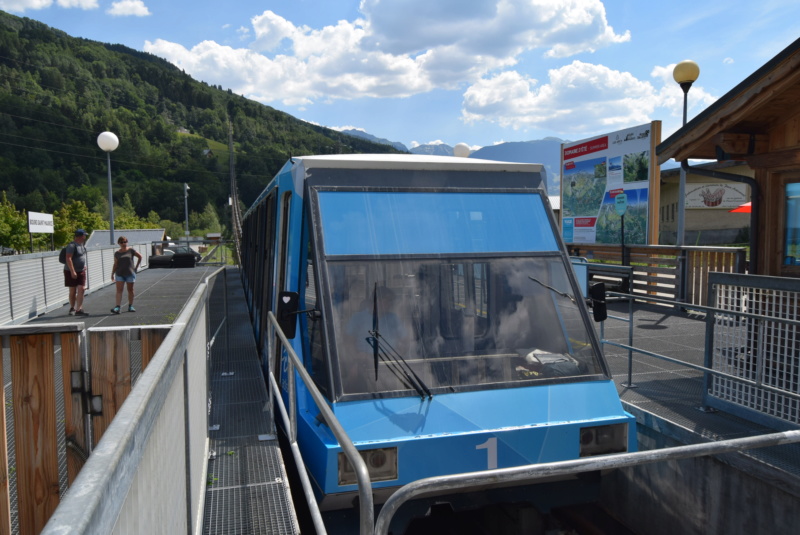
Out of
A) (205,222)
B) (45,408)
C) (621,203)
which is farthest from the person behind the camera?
(205,222)

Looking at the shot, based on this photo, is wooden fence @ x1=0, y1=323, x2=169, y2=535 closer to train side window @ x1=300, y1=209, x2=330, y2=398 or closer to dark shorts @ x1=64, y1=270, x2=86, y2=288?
train side window @ x1=300, y1=209, x2=330, y2=398

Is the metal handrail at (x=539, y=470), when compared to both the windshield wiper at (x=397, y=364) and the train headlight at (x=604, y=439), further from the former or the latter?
the windshield wiper at (x=397, y=364)

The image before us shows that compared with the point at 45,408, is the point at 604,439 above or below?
below

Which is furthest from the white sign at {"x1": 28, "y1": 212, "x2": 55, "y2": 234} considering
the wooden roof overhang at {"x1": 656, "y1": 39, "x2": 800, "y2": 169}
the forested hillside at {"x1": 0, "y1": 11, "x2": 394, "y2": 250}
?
the forested hillside at {"x1": 0, "y1": 11, "x2": 394, "y2": 250}

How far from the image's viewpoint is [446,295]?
4875 mm

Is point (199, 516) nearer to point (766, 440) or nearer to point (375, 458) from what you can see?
point (375, 458)

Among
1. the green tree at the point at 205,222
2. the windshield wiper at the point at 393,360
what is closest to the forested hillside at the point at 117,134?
the green tree at the point at 205,222

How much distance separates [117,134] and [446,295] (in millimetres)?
125851

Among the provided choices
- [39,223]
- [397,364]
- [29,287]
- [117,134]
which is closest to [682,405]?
[397,364]

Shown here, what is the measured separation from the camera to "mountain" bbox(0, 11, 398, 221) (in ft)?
320

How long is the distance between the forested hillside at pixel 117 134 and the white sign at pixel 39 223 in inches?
2052

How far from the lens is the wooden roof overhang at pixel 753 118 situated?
6.58 meters

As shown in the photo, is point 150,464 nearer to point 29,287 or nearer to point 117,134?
point 29,287

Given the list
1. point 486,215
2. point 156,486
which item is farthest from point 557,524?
point 156,486
